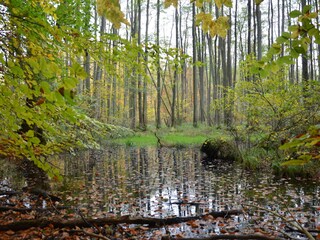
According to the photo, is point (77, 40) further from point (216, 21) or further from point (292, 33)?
point (292, 33)

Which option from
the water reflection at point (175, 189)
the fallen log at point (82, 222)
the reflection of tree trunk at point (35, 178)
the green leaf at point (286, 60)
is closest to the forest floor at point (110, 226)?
the fallen log at point (82, 222)

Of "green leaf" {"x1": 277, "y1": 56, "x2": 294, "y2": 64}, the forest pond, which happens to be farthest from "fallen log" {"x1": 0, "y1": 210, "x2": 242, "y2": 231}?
"green leaf" {"x1": 277, "y1": 56, "x2": 294, "y2": 64}

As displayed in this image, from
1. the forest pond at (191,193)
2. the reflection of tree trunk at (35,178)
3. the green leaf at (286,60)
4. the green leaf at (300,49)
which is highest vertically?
the green leaf at (300,49)

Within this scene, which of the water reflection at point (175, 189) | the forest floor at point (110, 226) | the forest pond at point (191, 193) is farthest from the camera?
the water reflection at point (175, 189)

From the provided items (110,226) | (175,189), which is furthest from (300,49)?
(175,189)

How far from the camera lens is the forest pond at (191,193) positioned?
4734mm

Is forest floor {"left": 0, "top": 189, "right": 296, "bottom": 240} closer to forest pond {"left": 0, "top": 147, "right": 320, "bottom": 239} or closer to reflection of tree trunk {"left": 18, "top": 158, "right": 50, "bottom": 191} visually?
forest pond {"left": 0, "top": 147, "right": 320, "bottom": 239}

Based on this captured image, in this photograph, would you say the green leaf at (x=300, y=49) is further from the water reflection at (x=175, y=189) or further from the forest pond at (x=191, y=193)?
the water reflection at (x=175, y=189)

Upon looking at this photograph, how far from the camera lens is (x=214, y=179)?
807 cm

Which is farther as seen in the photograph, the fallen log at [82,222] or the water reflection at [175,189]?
the water reflection at [175,189]

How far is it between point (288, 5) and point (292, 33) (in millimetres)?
30580

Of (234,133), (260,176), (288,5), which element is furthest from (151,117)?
(260,176)

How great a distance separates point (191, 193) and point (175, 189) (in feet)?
1.83

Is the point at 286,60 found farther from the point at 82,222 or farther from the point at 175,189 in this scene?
the point at 175,189
